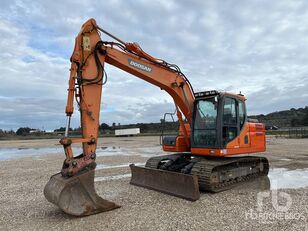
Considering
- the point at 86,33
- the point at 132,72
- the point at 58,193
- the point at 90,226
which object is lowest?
the point at 90,226

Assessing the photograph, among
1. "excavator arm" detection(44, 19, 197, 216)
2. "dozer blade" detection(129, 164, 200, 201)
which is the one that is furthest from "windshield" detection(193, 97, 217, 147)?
"dozer blade" detection(129, 164, 200, 201)

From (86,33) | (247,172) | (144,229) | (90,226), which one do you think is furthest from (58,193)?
(247,172)

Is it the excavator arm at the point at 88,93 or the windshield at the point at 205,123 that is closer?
the excavator arm at the point at 88,93

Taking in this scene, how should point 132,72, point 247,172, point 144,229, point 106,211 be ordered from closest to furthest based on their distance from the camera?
point 144,229 → point 106,211 → point 132,72 → point 247,172

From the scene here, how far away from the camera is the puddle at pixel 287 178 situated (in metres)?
8.79

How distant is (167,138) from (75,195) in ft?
13.9

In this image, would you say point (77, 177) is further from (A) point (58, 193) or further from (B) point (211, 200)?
(B) point (211, 200)

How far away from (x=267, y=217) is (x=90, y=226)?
3.38 m

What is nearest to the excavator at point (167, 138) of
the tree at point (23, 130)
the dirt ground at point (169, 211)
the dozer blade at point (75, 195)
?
the dozer blade at point (75, 195)

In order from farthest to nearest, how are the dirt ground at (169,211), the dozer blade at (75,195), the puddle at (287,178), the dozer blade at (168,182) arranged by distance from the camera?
the puddle at (287,178)
the dozer blade at (168,182)
the dozer blade at (75,195)
the dirt ground at (169,211)

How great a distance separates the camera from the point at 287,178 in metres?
9.91

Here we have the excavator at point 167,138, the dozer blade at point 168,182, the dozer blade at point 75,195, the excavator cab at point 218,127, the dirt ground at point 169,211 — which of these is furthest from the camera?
the excavator cab at point 218,127

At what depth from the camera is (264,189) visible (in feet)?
27.6

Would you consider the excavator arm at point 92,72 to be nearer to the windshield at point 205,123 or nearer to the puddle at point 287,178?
the windshield at point 205,123
